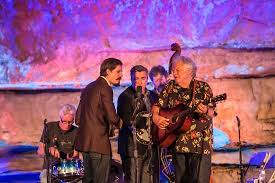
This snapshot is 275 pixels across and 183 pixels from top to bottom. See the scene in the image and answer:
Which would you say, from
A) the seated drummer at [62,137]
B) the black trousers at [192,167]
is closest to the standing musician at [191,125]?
the black trousers at [192,167]

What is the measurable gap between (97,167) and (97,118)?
546 mm

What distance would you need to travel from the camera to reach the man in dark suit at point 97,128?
5.42 meters

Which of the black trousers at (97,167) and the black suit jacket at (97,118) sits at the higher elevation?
the black suit jacket at (97,118)

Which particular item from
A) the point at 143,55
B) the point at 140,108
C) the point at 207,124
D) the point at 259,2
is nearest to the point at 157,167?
the point at 140,108

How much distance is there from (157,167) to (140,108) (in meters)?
0.92

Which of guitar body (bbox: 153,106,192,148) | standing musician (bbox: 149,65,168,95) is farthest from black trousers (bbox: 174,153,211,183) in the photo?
standing musician (bbox: 149,65,168,95)

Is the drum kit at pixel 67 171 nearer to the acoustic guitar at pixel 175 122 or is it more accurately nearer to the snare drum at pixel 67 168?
the snare drum at pixel 67 168

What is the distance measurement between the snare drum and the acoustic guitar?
1.26 metres

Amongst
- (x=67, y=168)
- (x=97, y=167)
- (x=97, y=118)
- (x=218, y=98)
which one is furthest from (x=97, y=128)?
(x=218, y=98)

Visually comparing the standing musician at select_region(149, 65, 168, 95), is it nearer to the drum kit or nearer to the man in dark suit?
the man in dark suit

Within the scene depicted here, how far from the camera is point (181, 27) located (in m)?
7.79

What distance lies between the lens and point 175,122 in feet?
16.9

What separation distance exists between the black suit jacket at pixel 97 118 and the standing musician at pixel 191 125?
0.55 m

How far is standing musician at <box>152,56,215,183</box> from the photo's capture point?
5.08m
